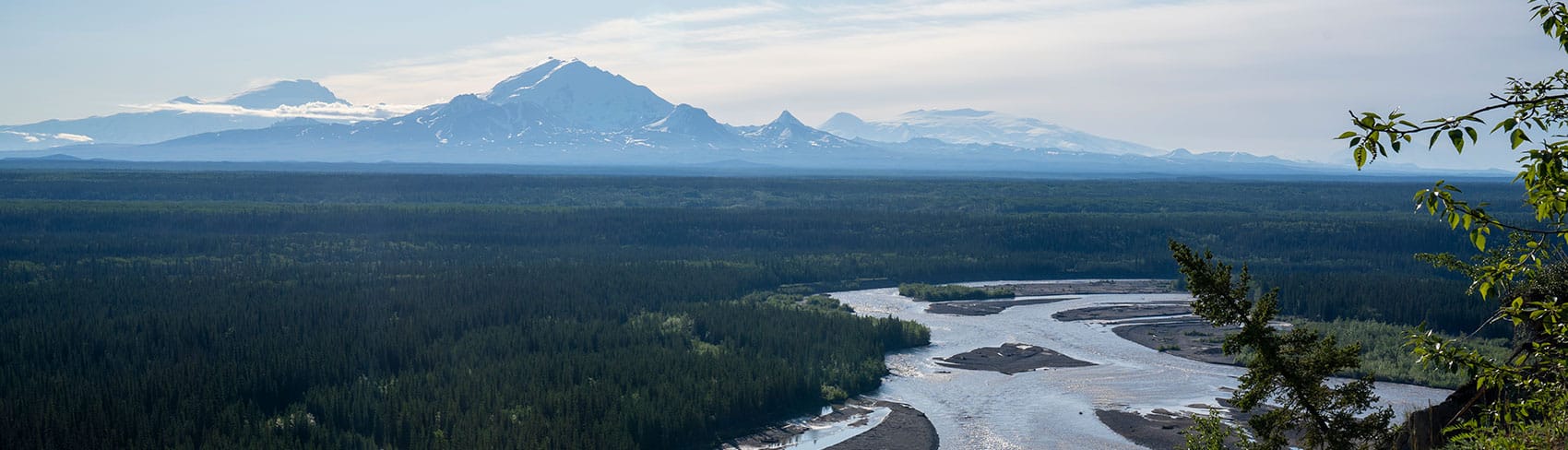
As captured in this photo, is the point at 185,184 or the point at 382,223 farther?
the point at 185,184

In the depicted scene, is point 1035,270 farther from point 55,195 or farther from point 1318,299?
point 55,195

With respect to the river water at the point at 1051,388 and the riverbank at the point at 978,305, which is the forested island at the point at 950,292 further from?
the river water at the point at 1051,388

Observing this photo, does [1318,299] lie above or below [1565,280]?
below

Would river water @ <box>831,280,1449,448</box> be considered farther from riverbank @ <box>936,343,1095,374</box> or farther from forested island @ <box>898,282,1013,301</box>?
forested island @ <box>898,282,1013,301</box>

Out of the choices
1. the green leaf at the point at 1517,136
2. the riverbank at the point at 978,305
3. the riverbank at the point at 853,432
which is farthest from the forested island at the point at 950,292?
the green leaf at the point at 1517,136

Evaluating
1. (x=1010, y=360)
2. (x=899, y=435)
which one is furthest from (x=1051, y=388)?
(x=899, y=435)

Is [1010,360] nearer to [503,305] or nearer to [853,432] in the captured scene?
[853,432]

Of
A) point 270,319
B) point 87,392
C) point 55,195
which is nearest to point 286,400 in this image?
point 87,392
